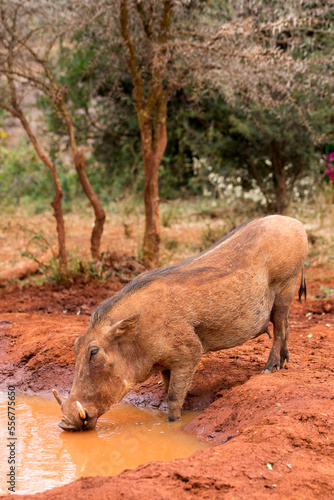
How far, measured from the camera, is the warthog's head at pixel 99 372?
3818 millimetres

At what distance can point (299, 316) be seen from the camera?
6789 millimetres

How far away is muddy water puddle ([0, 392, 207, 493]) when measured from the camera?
11.3 feet

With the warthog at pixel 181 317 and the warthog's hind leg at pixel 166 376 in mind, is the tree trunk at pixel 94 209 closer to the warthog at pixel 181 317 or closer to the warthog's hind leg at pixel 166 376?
the warthog at pixel 181 317

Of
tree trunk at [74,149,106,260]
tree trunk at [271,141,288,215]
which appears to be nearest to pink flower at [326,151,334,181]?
tree trunk at [271,141,288,215]

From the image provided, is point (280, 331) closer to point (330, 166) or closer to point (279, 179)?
point (279, 179)

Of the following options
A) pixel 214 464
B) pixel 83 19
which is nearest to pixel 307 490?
pixel 214 464

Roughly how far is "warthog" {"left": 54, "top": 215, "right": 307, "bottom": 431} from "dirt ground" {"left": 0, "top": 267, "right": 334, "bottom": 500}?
373 millimetres

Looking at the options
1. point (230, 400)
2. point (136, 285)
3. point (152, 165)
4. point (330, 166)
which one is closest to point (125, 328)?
point (136, 285)

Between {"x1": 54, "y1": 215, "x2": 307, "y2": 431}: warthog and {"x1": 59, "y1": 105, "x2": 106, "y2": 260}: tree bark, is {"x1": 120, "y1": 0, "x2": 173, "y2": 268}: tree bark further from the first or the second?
{"x1": 54, "y1": 215, "x2": 307, "y2": 431}: warthog

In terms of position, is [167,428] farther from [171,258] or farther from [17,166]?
[17,166]

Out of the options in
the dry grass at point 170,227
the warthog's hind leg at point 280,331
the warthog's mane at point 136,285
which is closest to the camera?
the warthog's mane at point 136,285

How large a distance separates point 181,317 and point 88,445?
1029 mm

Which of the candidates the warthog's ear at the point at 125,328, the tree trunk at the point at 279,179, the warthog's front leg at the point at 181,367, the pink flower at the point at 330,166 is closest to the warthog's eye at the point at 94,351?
the warthog's ear at the point at 125,328

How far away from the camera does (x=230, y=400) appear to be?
13.4 feet
